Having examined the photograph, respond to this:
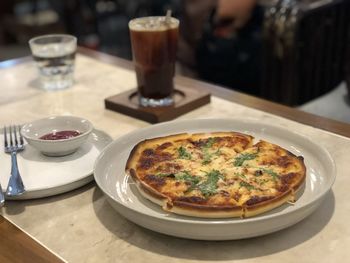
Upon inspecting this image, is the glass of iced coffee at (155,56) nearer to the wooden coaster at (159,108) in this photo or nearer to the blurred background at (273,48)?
the wooden coaster at (159,108)

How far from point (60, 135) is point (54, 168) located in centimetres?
11

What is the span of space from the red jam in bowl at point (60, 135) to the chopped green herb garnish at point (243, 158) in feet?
1.22

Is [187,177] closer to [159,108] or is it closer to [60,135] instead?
[60,135]

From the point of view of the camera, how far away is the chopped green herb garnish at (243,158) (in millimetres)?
978

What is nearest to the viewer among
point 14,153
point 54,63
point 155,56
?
point 14,153

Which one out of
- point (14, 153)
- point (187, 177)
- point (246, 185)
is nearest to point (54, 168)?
point (14, 153)

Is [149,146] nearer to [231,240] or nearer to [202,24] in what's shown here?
[231,240]

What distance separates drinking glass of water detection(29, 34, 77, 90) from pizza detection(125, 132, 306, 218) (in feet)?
2.21

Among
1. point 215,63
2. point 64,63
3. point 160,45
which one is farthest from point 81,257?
point 215,63

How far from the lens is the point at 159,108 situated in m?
1.37

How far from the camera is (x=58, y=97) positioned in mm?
1560

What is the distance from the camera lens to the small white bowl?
42.8 inches

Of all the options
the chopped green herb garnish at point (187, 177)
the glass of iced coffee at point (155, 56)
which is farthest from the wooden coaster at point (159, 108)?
the chopped green herb garnish at point (187, 177)

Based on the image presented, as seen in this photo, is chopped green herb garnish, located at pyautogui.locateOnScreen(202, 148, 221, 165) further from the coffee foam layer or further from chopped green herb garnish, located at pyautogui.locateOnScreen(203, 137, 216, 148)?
the coffee foam layer
